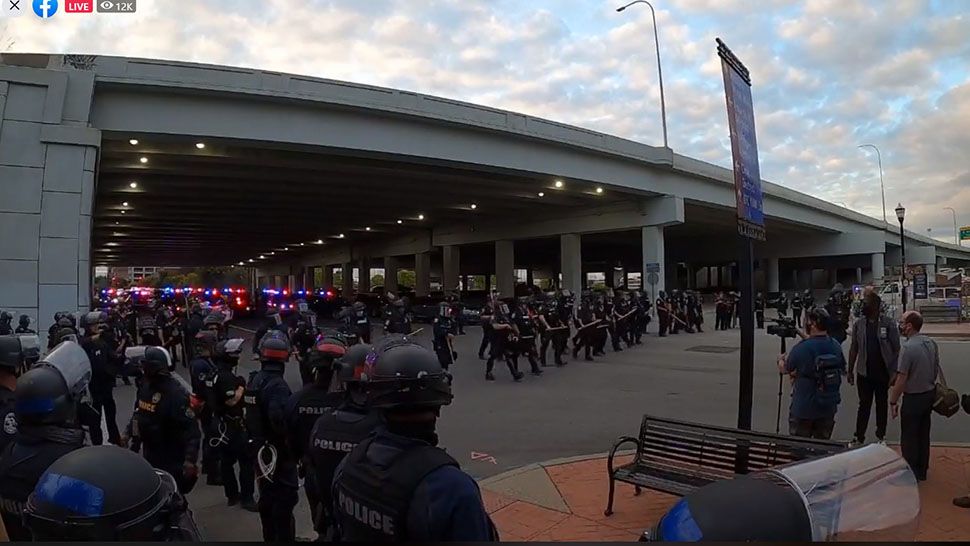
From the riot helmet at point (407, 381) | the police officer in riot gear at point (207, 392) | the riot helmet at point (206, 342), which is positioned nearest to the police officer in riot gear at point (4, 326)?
the riot helmet at point (206, 342)

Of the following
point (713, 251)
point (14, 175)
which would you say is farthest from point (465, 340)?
point (713, 251)

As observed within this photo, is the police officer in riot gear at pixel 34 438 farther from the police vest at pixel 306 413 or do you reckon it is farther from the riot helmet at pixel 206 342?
the riot helmet at pixel 206 342

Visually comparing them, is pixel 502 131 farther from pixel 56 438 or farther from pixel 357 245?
pixel 357 245

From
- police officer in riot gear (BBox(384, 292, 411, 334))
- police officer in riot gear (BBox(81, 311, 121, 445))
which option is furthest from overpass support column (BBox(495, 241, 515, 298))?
police officer in riot gear (BBox(81, 311, 121, 445))

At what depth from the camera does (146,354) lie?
4812 millimetres

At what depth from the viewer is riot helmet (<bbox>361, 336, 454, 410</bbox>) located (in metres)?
2.24

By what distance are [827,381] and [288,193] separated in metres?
25.5

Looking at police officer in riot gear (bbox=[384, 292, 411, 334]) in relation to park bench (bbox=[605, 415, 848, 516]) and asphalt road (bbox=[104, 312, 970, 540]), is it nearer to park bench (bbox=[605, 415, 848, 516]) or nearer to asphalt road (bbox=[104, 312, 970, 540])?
asphalt road (bbox=[104, 312, 970, 540])

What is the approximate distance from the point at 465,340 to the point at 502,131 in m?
7.63

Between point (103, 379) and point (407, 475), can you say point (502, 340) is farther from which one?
point (407, 475)

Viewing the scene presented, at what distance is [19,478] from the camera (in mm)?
2729

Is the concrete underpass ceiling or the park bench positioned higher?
the concrete underpass ceiling

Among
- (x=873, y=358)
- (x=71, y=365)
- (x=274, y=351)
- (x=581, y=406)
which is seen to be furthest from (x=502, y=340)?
(x=71, y=365)

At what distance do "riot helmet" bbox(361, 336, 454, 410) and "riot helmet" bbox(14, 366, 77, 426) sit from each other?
164 centimetres
